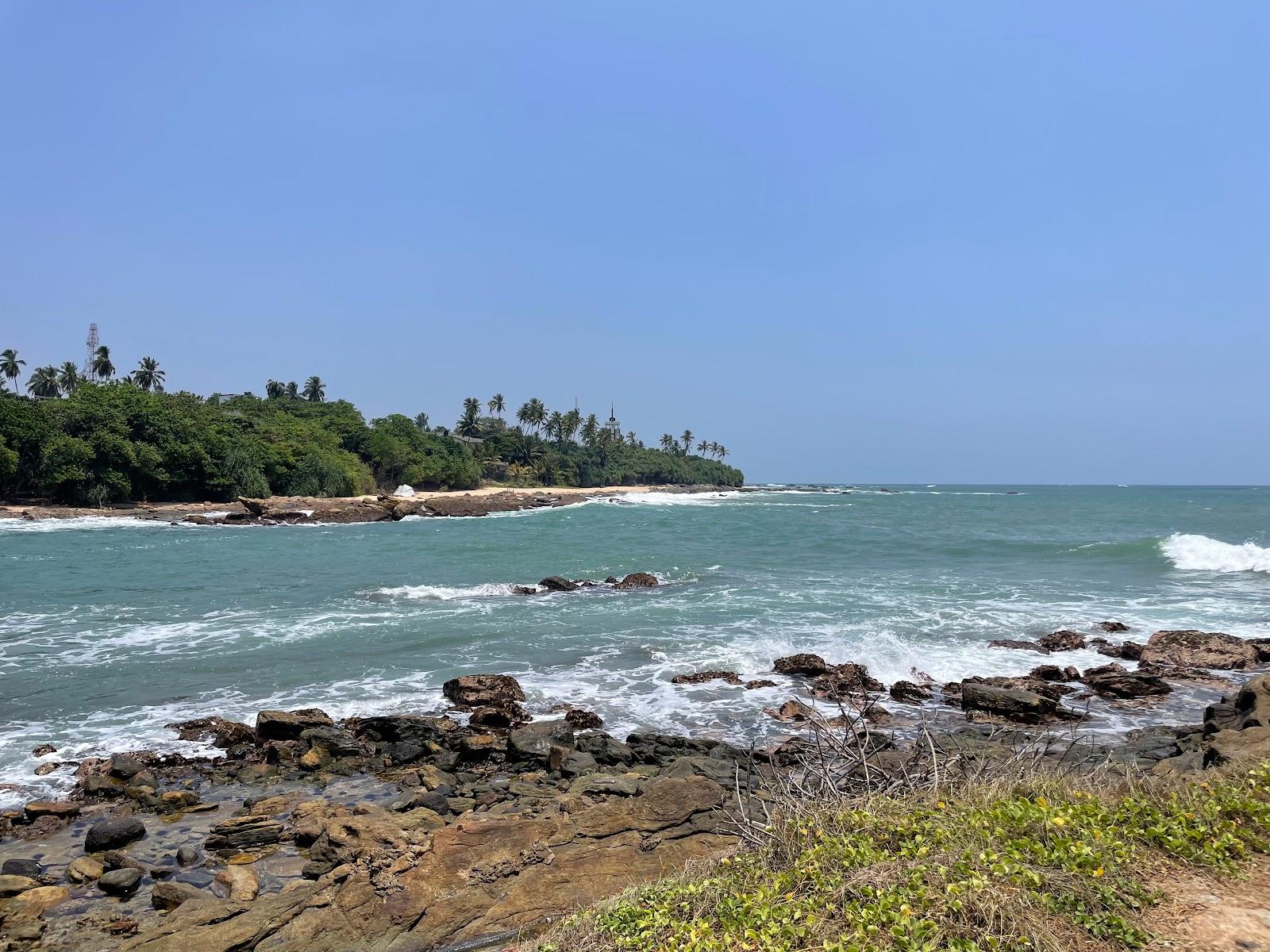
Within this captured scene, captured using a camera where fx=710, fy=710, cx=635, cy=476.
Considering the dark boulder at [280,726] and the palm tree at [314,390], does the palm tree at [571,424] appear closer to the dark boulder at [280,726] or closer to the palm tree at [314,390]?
the palm tree at [314,390]

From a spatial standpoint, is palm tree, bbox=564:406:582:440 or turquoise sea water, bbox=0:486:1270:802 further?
palm tree, bbox=564:406:582:440

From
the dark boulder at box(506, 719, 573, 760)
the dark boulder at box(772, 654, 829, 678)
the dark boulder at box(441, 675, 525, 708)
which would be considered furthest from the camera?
the dark boulder at box(772, 654, 829, 678)

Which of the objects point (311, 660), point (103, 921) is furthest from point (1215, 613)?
point (103, 921)

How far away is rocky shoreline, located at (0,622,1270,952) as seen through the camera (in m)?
5.33

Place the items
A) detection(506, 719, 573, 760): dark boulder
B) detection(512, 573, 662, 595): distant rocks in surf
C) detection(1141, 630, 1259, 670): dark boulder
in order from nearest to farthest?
detection(506, 719, 573, 760): dark boulder, detection(1141, 630, 1259, 670): dark boulder, detection(512, 573, 662, 595): distant rocks in surf

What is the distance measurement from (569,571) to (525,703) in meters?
14.8

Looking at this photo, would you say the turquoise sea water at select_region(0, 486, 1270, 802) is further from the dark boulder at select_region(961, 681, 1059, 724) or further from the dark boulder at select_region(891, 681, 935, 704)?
the dark boulder at select_region(961, 681, 1059, 724)

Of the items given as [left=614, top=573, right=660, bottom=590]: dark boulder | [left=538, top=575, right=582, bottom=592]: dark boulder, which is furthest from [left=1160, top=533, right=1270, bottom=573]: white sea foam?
[left=538, top=575, right=582, bottom=592]: dark boulder

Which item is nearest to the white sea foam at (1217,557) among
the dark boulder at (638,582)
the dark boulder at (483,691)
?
the dark boulder at (638,582)

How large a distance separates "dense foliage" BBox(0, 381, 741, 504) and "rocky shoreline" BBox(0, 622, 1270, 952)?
5538 cm

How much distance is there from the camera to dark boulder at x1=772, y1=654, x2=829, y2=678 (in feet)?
43.3

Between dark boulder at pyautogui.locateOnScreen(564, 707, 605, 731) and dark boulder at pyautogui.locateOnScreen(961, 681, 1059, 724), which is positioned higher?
dark boulder at pyautogui.locateOnScreen(961, 681, 1059, 724)

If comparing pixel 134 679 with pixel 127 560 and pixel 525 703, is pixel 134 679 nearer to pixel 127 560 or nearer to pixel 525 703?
pixel 525 703

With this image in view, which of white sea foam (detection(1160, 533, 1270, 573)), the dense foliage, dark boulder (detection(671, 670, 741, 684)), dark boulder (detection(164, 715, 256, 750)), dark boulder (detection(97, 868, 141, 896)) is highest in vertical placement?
the dense foliage
